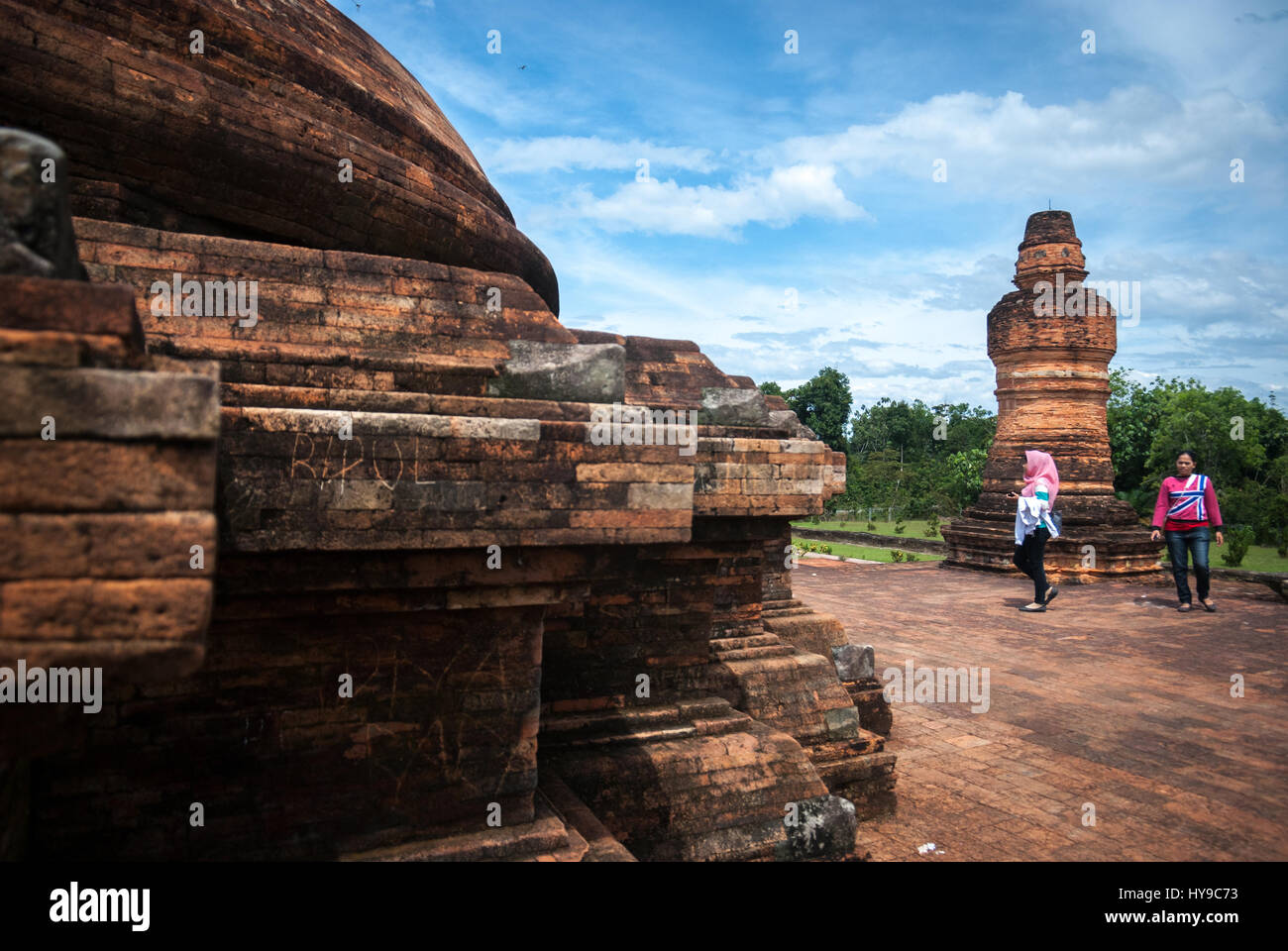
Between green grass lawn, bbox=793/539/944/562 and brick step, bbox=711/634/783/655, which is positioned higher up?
brick step, bbox=711/634/783/655

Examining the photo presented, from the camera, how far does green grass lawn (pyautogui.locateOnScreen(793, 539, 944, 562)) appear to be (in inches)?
652

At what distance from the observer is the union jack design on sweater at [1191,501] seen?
9234 millimetres

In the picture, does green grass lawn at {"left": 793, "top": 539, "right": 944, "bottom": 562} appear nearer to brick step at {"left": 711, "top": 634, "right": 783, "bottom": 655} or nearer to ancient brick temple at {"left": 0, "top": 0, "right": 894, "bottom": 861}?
brick step at {"left": 711, "top": 634, "right": 783, "bottom": 655}

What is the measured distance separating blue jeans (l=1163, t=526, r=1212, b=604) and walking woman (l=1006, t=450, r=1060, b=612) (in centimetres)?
143

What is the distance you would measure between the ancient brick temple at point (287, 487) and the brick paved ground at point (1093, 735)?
154cm

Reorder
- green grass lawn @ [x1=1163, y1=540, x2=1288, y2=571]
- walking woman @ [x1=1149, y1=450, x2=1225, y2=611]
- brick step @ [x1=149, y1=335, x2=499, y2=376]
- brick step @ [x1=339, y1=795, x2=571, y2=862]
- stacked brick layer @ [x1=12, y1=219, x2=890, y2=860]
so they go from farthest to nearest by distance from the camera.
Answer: green grass lawn @ [x1=1163, y1=540, x2=1288, y2=571] < walking woman @ [x1=1149, y1=450, x2=1225, y2=611] < brick step @ [x1=339, y1=795, x2=571, y2=862] < brick step @ [x1=149, y1=335, x2=499, y2=376] < stacked brick layer @ [x1=12, y1=219, x2=890, y2=860]

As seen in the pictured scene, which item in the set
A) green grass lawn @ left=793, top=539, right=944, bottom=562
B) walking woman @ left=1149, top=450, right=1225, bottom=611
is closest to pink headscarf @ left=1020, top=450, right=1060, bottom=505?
walking woman @ left=1149, top=450, right=1225, bottom=611

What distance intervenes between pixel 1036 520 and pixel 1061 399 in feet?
16.0

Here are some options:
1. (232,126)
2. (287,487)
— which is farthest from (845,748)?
(232,126)

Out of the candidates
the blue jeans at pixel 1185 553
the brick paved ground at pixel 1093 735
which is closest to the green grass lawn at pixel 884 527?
the blue jeans at pixel 1185 553

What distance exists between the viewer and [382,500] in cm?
227

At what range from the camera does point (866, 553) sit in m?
17.9

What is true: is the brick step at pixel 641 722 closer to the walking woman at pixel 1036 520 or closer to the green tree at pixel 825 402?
the walking woman at pixel 1036 520

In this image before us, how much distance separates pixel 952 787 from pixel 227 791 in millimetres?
4312
